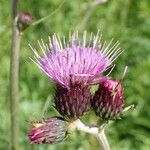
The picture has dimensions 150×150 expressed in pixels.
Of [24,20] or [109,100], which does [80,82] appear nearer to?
[109,100]

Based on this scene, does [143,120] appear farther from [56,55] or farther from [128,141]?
[56,55]

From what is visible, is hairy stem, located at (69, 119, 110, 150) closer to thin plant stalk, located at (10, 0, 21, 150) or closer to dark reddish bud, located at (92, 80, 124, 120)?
dark reddish bud, located at (92, 80, 124, 120)

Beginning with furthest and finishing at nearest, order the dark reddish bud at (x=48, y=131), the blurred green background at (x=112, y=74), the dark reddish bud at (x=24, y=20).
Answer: the blurred green background at (x=112, y=74)
the dark reddish bud at (x=24, y=20)
the dark reddish bud at (x=48, y=131)

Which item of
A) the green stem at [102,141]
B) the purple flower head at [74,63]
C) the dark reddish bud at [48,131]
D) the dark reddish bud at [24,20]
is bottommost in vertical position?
the green stem at [102,141]

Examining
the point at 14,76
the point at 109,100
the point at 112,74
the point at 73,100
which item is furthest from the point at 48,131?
the point at 112,74

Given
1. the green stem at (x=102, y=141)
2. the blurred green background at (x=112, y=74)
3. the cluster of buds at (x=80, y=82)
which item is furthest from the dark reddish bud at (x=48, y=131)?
the blurred green background at (x=112, y=74)

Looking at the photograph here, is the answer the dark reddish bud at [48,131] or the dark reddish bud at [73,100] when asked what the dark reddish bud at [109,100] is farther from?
the dark reddish bud at [48,131]

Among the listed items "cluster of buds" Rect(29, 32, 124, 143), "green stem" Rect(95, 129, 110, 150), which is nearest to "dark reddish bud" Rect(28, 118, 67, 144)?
"cluster of buds" Rect(29, 32, 124, 143)
